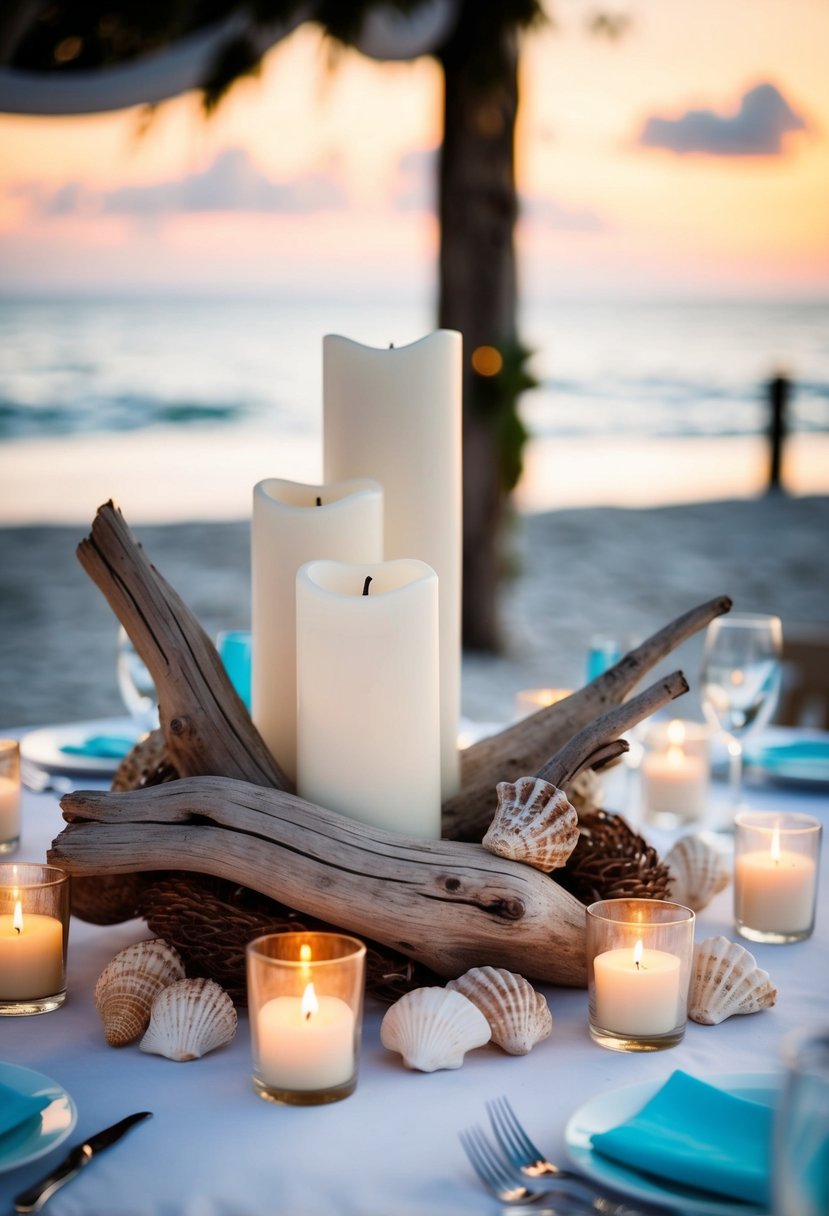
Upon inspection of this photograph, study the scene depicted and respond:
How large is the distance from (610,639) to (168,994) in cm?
87

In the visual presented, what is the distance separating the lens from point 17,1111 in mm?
671

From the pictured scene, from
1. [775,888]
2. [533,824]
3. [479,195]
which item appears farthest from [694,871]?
[479,195]

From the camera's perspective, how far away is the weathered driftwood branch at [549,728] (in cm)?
99

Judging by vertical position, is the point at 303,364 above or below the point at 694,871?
above

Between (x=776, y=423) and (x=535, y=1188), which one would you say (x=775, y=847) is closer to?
(x=535, y=1188)

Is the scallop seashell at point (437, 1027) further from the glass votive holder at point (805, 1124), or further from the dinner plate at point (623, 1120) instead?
the glass votive holder at point (805, 1124)

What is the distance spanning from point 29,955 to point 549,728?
420 mm

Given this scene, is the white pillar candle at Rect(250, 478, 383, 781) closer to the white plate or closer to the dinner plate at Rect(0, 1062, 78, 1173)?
the dinner plate at Rect(0, 1062, 78, 1173)

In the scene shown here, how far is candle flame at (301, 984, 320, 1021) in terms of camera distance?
0.71m

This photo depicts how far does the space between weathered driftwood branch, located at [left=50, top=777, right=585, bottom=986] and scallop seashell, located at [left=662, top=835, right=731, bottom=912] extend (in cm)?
21

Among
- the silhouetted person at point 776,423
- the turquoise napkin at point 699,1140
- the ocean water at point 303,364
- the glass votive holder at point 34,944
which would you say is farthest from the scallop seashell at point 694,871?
the ocean water at point 303,364

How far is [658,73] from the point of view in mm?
9602

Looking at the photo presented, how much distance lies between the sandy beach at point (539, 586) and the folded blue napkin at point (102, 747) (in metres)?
2.72

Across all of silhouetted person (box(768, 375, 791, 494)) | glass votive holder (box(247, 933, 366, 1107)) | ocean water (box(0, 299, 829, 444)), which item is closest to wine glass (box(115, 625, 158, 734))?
glass votive holder (box(247, 933, 366, 1107))
